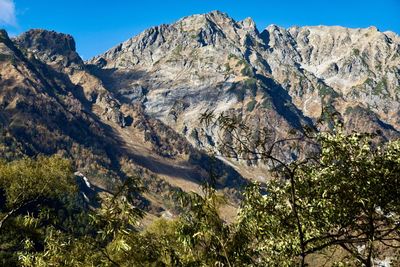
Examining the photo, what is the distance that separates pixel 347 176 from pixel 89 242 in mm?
11541

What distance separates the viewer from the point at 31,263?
2219 cm

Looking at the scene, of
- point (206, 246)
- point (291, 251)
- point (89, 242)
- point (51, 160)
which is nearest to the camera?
point (206, 246)

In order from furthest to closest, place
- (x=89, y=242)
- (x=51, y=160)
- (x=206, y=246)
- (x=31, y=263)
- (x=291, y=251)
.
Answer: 1. (x=51, y=160)
2. (x=291, y=251)
3. (x=31, y=263)
4. (x=89, y=242)
5. (x=206, y=246)

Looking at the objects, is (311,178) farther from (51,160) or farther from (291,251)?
(51,160)

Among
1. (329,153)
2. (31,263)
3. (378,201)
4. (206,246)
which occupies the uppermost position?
(329,153)

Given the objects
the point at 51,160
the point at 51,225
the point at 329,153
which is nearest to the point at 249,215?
the point at 329,153

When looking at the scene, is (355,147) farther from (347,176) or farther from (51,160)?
(51,160)

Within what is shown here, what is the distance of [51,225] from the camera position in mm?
23562

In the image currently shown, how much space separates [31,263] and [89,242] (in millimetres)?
3734

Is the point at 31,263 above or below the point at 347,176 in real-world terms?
below

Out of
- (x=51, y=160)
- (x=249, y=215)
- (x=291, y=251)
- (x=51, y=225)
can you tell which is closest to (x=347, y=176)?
(x=249, y=215)

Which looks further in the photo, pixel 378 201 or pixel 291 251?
pixel 291 251

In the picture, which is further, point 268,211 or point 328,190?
point 268,211

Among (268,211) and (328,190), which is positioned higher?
(328,190)
